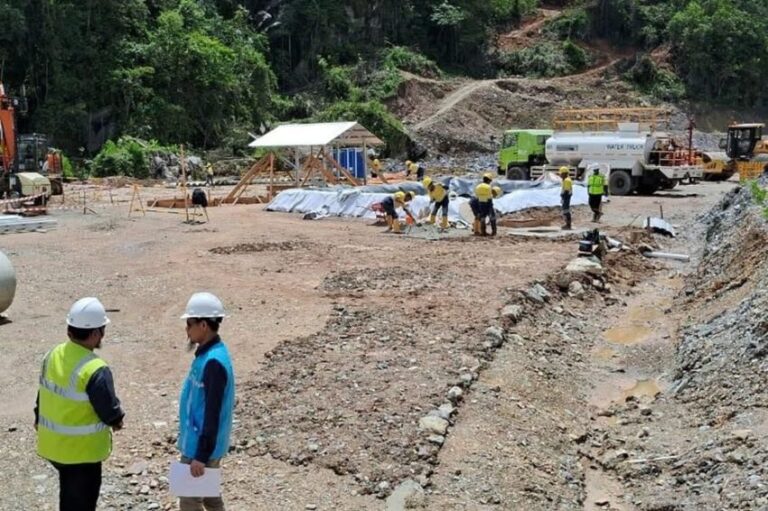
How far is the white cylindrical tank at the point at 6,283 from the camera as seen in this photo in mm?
10164

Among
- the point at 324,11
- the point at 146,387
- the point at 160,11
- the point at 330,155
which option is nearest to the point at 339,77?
the point at 324,11

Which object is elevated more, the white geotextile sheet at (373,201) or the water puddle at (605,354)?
the white geotextile sheet at (373,201)

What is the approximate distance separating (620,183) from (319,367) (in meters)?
22.1

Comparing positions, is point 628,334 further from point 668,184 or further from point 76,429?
point 668,184

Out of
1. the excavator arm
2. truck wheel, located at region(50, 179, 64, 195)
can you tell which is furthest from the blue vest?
truck wheel, located at region(50, 179, 64, 195)

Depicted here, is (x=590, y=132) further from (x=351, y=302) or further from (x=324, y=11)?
(x=324, y=11)

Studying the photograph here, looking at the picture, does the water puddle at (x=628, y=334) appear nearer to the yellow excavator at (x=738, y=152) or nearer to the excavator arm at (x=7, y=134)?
the excavator arm at (x=7, y=134)

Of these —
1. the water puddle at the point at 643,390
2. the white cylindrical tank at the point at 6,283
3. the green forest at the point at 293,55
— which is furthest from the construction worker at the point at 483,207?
the green forest at the point at 293,55

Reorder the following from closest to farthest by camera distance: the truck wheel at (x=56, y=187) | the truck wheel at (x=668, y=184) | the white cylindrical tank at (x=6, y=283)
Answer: the white cylindrical tank at (x=6, y=283) < the truck wheel at (x=668, y=184) < the truck wheel at (x=56, y=187)

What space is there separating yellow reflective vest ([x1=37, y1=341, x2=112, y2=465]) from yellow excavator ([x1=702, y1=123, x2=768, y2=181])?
3132 centimetres

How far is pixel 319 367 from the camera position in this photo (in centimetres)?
830

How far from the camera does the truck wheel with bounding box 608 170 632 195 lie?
92.3 feet

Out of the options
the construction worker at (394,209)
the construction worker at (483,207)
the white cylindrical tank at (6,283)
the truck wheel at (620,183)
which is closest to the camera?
the white cylindrical tank at (6,283)

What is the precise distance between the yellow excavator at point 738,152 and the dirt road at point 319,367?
19149mm
